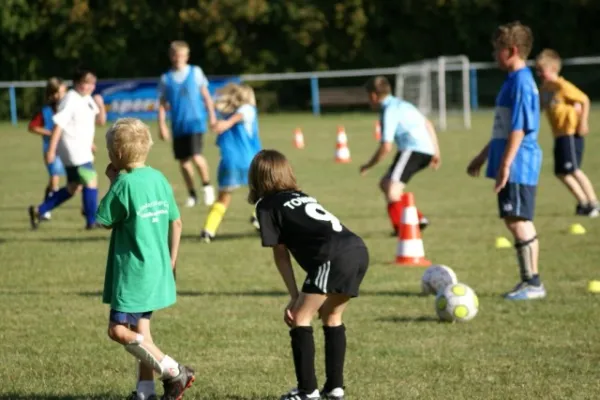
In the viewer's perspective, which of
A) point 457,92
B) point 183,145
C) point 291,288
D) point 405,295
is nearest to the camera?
point 291,288

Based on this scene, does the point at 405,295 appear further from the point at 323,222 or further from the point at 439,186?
the point at 439,186

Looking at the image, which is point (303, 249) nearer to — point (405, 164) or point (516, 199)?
point (516, 199)

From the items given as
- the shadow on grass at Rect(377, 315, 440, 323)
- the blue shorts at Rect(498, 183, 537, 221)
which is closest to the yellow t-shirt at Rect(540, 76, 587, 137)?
the blue shorts at Rect(498, 183, 537, 221)

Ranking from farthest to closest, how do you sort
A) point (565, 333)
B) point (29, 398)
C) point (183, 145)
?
1. point (183, 145)
2. point (565, 333)
3. point (29, 398)

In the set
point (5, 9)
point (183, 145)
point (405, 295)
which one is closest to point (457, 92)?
point (5, 9)

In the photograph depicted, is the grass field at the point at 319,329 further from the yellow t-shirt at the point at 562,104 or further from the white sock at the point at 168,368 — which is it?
the yellow t-shirt at the point at 562,104

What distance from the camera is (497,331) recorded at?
7.75 metres

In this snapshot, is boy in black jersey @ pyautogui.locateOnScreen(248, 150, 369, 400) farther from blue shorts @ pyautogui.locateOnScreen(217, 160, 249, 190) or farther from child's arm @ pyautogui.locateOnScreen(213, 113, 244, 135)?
blue shorts @ pyautogui.locateOnScreen(217, 160, 249, 190)

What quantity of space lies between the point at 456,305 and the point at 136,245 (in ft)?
9.93

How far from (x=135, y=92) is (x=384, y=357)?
29633 millimetres

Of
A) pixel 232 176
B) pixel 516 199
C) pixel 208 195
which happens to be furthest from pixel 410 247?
pixel 208 195

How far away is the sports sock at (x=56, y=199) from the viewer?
13250mm

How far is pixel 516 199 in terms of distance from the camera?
338 inches

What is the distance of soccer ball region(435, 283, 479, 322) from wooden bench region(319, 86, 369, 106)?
1219 inches
